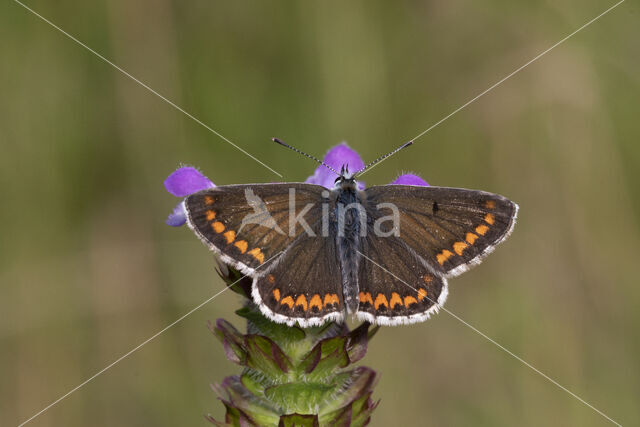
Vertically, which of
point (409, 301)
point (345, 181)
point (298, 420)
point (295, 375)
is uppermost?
point (345, 181)

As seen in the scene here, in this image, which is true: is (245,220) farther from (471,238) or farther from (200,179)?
(471,238)

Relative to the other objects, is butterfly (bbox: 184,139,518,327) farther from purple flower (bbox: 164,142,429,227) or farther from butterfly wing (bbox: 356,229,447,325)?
purple flower (bbox: 164,142,429,227)

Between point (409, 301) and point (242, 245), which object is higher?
point (242, 245)

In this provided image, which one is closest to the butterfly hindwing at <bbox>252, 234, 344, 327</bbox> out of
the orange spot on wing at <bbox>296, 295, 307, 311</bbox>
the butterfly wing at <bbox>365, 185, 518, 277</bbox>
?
the orange spot on wing at <bbox>296, 295, 307, 311</bbox>

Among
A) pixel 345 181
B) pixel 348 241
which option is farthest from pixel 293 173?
pixel 348 241

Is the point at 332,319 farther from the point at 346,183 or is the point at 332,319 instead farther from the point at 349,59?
the point at 349,59

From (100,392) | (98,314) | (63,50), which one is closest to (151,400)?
(100,392)
